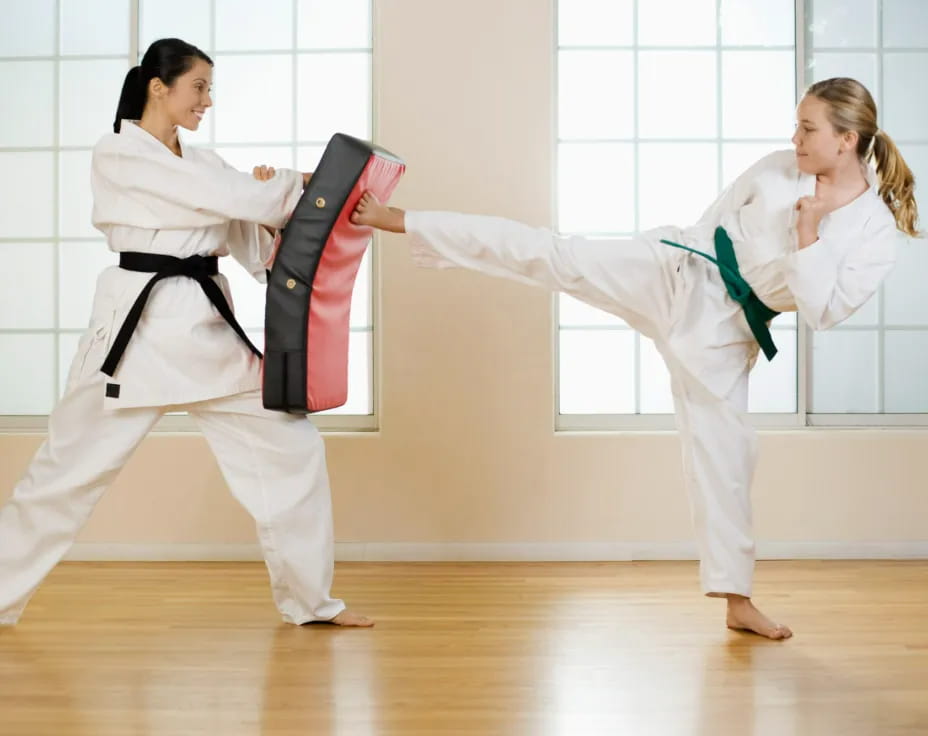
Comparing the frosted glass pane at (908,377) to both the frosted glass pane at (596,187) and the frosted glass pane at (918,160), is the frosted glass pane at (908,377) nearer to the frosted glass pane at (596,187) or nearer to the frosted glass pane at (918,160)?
the frosted glass pane at (918,160)

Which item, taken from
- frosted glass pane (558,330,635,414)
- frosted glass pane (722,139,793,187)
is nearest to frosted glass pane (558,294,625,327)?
frosted glass pane (558,330,635,414)

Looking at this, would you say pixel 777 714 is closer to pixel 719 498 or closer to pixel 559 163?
pixel 719 498

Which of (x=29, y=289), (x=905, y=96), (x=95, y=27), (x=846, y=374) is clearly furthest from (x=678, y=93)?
(x=29, y=289)

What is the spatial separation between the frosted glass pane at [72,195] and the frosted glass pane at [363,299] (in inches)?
37.7

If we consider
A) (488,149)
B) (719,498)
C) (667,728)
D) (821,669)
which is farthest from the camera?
(488,149)

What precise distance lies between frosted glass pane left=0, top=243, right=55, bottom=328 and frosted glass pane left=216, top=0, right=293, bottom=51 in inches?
38.4

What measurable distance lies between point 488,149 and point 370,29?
24.3 inches

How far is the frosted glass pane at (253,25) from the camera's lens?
3.64 meters

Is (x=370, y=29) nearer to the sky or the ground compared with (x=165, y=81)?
nearer to the sky

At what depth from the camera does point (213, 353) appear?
8.04ft

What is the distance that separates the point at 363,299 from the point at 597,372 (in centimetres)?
86

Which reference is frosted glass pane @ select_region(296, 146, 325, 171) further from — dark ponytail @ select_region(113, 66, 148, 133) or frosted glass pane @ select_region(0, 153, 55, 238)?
dark ponytail @ select_region(113, 66, 148, 133)

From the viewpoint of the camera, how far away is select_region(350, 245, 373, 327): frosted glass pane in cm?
364

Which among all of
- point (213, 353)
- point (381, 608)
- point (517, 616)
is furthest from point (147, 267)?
point (517, 616)
